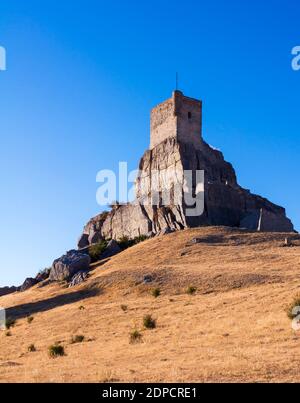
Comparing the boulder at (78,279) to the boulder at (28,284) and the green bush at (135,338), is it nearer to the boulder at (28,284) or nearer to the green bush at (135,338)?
the boulder at (28,284)

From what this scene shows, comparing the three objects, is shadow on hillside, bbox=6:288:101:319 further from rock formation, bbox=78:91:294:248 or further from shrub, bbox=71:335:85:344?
rock formation, bbox=78:91:294:248

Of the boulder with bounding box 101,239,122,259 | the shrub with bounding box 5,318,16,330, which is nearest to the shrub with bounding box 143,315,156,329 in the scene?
the shrub with bounding box 5,318,16,330

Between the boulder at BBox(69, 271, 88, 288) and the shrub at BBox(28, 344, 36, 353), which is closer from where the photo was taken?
the shrub at BBox(28, 344, 36, 353)

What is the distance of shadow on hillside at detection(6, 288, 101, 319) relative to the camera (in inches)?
1609

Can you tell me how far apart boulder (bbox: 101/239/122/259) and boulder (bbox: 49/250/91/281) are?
12.4 feet

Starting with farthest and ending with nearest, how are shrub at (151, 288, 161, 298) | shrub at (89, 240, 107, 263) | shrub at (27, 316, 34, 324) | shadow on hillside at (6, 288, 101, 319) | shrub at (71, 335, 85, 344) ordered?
shrub at (89, 240, 107, 263) < shadow on hillside at (6, 288, 101, 319) < shrub at (27, 316, 34, 324) < shrub at (151, 288, 161, 298) < shrub at (71, 335, 85, 344)

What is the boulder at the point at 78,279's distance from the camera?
46969 millimetres

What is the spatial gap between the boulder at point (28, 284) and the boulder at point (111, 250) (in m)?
7.92

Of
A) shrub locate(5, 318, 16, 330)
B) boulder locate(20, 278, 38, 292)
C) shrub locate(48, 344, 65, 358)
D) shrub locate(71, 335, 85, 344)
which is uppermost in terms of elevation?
boulder locate(20, 278, 38, 292)

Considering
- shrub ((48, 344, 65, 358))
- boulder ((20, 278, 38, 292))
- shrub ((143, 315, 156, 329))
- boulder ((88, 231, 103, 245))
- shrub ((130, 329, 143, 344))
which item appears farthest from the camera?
boulder ((88, 231, 103, 245))

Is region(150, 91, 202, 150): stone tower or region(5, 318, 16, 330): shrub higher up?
region(150, 91, 202, 150): stone tower

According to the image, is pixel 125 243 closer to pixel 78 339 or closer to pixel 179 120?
pixel 179 120

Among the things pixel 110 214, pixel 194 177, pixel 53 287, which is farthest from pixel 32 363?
pixel 110 214

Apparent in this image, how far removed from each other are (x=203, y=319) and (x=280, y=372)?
1208 cm
